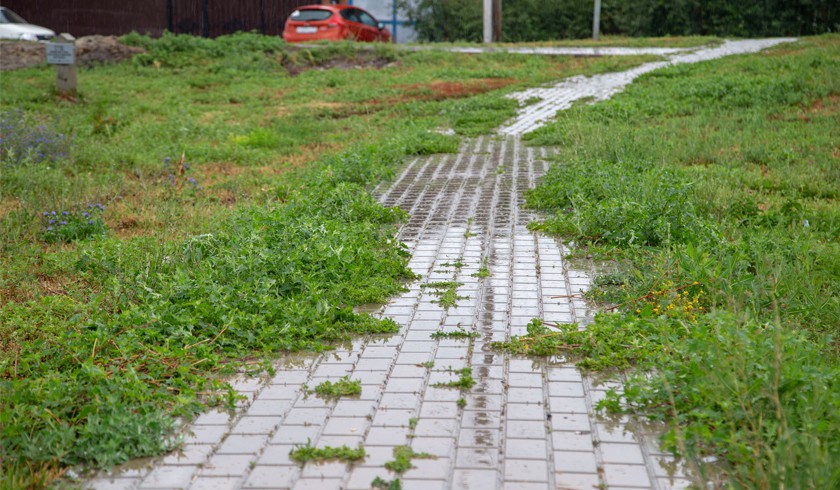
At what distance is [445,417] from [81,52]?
20.0 m

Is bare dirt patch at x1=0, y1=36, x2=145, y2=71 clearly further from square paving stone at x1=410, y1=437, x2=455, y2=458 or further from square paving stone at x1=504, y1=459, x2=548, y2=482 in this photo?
square paving stone at x1=504, y1=459, x2=548, y2=482

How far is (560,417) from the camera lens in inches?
168

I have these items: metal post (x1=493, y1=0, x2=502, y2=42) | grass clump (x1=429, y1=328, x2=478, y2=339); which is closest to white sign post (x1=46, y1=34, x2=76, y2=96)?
grass clump (x1=429, y1=328, x2=478, y2=339)

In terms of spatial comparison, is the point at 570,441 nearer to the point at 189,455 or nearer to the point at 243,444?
the point at 243,444

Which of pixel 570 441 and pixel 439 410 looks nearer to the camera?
pixel 570 441

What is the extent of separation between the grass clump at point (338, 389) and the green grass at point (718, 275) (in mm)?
1007

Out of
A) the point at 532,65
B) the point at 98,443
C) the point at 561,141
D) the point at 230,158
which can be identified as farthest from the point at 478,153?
the point at 532,65

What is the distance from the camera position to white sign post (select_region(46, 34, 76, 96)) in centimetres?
1579

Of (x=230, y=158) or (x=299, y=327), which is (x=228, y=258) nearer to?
(x=299, y=327)

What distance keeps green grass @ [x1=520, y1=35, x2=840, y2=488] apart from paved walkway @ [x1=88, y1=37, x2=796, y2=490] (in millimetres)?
215

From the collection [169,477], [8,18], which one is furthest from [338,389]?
[8,18]

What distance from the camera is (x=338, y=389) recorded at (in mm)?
4547

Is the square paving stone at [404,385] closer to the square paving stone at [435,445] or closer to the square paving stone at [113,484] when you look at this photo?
the square paving stone at [435,445]

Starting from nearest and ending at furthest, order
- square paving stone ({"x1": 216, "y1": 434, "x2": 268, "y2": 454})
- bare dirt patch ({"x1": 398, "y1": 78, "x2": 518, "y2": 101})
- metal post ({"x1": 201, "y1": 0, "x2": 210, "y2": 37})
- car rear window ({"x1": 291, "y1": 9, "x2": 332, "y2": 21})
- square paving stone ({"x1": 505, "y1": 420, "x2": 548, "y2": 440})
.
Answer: square paving stone ({"x1": 216, "y1": 434, "x2": 268, "y2": 454})
square paving stone ({"x1": 505, "y1": 420, "x2": 548, "y2": 440})
bare dirt patch ({"x1": 398, "y1": 78, "x2": 518, "y2": 101})
car rear window ({"x1": 291, "y1": 9, "x2": 332, "y2": 21})
metal post ({"x1": 201, "y1": 0, "x2": 210, "y2": 37})
